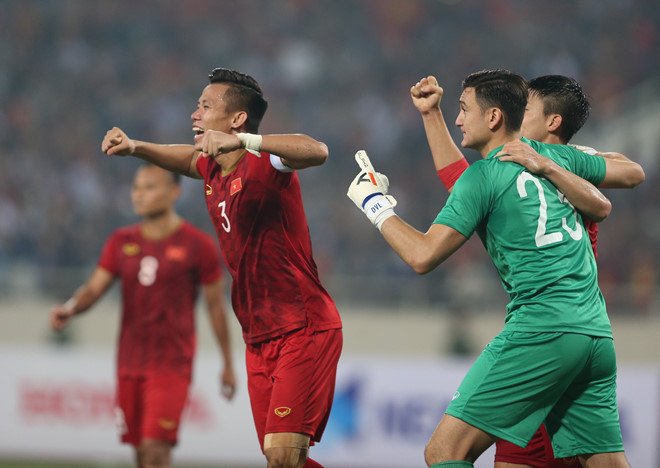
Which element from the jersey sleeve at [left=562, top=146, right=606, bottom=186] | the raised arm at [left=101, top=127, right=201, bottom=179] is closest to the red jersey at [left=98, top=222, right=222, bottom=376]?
the raised arm at [left=101, top=127, right=201, bottom=179]

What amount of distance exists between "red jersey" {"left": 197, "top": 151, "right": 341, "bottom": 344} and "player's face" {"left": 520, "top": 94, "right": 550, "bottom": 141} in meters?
1.35

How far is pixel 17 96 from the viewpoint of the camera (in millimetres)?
16516

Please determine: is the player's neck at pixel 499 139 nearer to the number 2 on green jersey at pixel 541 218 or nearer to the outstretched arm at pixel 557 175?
the outstretched arm at pixel 557 175

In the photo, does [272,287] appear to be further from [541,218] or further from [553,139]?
[553,139]

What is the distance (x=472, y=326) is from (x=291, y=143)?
25.7ft

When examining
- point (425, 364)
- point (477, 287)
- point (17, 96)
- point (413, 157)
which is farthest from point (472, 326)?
point (17, 96)

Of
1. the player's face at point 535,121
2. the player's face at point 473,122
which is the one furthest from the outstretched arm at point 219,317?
the player's face at point 473,122

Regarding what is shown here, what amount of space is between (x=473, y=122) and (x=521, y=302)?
3.07 ft

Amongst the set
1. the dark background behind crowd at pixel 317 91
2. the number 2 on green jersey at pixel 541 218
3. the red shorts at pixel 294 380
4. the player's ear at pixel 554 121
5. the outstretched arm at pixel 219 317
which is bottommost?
the red shorts at pixel 294 380

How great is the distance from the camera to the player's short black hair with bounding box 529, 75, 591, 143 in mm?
4836

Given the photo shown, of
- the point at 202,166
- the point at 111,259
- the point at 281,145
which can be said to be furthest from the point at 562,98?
the point at 111,259

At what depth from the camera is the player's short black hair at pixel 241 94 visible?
5.07 meters

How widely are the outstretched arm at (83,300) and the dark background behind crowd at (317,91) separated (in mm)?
5474

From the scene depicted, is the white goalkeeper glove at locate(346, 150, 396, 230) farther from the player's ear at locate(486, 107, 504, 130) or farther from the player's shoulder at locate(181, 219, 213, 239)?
the player's shoulder at locate(181, 219, 213, 239)
